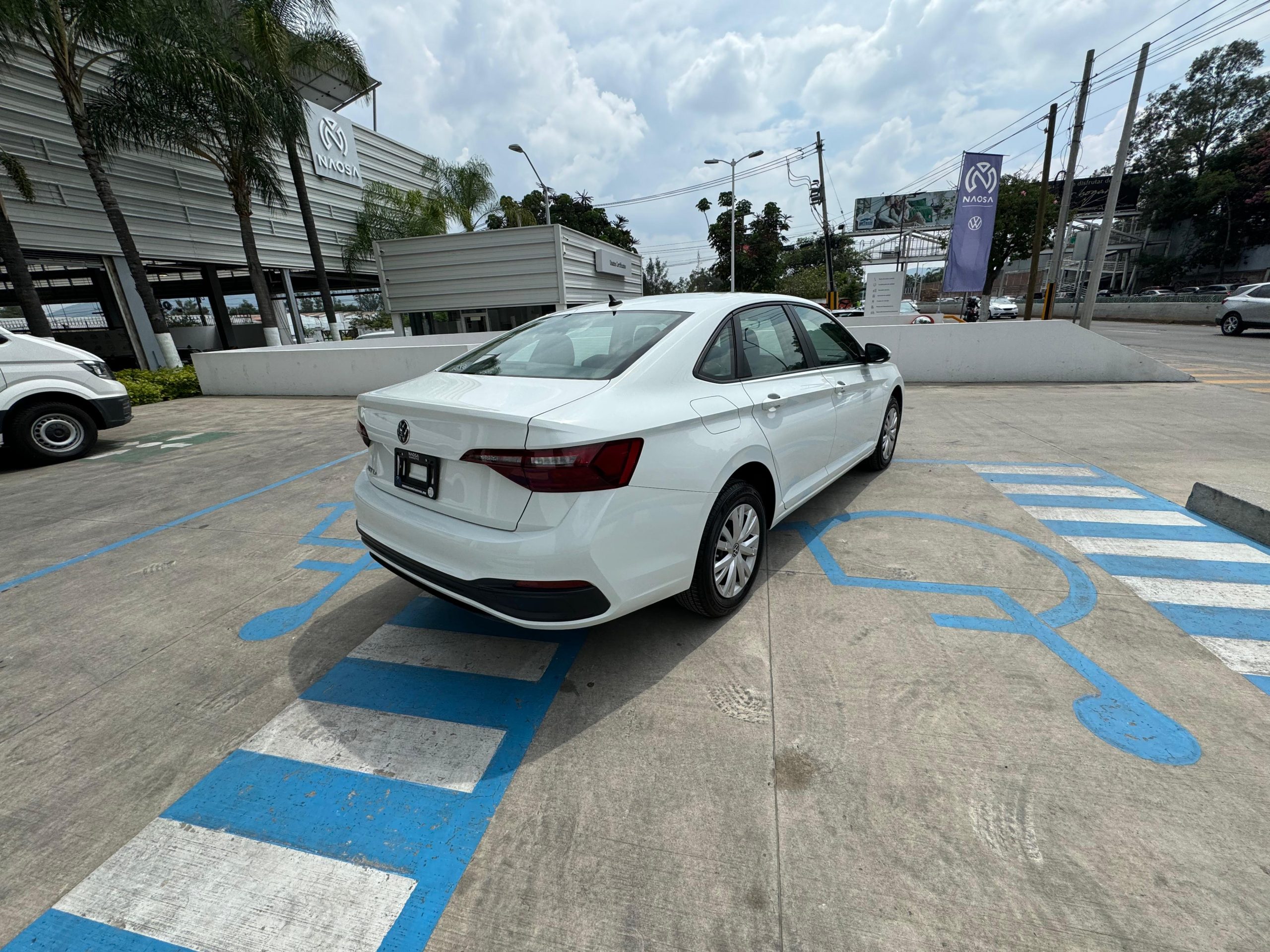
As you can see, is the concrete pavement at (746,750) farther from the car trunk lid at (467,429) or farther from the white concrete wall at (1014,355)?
the white concrete wall at (1014,355)

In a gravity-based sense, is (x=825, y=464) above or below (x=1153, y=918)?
above

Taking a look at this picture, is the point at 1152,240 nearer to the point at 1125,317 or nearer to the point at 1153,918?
the point at 1125,317

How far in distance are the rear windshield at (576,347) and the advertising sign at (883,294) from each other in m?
→ 16.0

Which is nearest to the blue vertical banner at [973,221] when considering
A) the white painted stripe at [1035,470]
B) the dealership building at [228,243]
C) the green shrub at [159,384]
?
the white painted stripe at [1035,470]

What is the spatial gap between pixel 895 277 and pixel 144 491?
57.9 feet

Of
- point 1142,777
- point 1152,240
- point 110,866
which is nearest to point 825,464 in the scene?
point 1142,777

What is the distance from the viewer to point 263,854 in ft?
5.59

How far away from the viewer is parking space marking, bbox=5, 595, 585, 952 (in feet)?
4.94

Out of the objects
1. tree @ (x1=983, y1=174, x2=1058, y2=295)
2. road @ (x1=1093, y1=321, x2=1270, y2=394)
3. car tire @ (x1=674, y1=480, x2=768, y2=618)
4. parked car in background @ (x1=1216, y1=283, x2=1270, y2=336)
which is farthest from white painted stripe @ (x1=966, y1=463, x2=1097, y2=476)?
tree @ (x1=983, y1=174, x2=1058, y2=295)

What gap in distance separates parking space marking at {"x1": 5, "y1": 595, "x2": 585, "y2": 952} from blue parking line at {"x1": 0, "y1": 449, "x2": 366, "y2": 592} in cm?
276

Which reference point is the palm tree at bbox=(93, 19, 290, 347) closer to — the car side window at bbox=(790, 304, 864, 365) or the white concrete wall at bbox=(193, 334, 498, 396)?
the white concrete wall at bbox=(193, 334, 498, 396)

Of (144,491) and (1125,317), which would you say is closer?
(144,491)

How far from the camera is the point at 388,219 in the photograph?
20750 millimetres

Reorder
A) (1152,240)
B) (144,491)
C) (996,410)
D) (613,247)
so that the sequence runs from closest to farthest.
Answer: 1. (144,491)
2. (996,410)
3. (613,247)
4. (1152,240)
